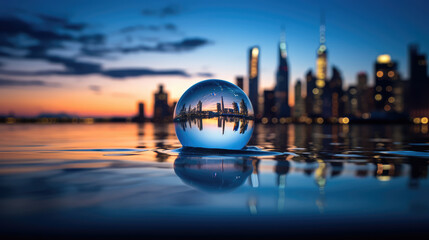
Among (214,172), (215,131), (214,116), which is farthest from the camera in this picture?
(215,131)

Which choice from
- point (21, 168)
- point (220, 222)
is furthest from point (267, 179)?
point (21, 168)

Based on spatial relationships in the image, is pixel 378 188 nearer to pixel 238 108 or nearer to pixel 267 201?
pixel 267 201

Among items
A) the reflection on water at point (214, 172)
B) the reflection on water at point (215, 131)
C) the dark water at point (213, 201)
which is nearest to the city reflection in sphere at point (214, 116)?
the reflection on water at point (215, 131)

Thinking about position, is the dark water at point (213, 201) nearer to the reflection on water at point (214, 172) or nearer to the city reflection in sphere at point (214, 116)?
the reflection on water at point (214, 172)

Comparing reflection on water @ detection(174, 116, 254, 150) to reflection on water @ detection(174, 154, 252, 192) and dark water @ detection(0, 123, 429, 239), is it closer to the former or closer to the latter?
reflection on water @ detection(174, 154, 252, 192)

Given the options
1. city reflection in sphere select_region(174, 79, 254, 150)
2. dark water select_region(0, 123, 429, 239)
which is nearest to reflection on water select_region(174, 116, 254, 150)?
city reflection in sphere select_region(174, 79, 254, 150)

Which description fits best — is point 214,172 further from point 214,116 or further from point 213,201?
point 214,116

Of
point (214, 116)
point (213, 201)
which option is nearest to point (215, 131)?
point (214, 116)
